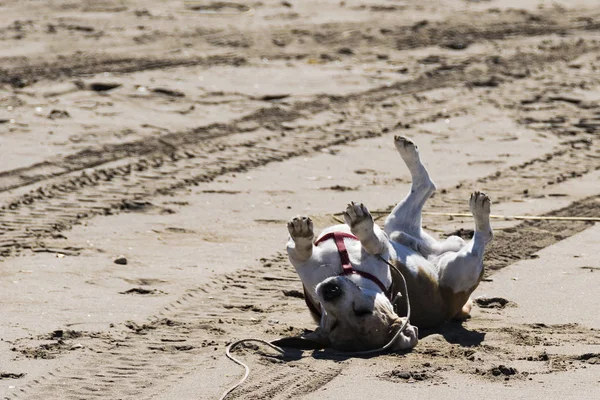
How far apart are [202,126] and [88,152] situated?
1.45 meters

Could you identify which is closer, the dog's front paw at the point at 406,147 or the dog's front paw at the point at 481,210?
the dog's front paw at the point at 481,210

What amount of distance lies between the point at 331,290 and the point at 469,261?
3.85ft

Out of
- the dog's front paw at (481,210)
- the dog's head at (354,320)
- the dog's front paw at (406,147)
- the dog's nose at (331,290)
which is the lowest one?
the dog's head at (354,320)

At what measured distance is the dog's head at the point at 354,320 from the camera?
598cm

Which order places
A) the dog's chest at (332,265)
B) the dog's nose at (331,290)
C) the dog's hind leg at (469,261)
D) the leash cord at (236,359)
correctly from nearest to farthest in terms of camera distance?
the leash cord at (236,359) < the dog's nose at (331,290) < the dog's chest at (332,265) < the dog's hind leg at (469,261)

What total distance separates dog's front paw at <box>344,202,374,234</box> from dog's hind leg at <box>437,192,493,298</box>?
802 mm

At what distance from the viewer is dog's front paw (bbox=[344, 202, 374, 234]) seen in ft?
20.3

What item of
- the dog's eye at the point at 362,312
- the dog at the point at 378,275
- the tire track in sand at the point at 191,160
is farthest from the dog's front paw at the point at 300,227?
the tire track in sand at the point at 191,160

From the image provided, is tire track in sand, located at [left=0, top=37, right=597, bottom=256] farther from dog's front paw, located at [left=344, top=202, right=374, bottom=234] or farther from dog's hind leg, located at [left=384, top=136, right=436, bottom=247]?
dog's front paw, located at [left=344, top=202, right=374, bottom=234]

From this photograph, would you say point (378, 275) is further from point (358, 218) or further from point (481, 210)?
point (481, 210)

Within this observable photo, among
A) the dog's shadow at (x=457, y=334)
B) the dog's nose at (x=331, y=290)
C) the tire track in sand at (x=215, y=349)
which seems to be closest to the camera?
the tire track in sand at (x=215, y=349)

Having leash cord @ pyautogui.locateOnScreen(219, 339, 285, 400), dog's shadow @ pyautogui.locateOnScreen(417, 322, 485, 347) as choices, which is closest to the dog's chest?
leash cord @ pyautogui.locateOnScreen(219, 339, 285, 400)

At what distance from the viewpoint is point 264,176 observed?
409 inches

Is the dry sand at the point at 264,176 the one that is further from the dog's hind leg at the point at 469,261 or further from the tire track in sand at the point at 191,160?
the dog's hind leg at the point at 469,261
